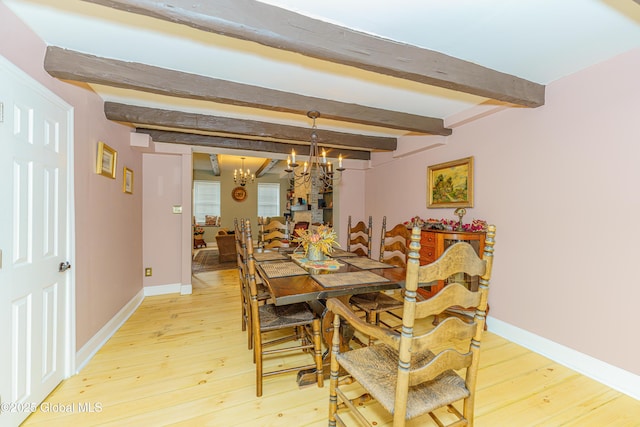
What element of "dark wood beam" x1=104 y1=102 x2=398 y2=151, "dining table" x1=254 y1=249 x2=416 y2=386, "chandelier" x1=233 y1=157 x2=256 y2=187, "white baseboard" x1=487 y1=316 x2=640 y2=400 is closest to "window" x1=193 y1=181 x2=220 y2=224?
"chandelier" x1=233 y1=157 x2=256 y2=187

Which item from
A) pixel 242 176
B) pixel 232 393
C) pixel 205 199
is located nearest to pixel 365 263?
pixel 232 393

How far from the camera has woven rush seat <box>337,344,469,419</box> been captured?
1.12m

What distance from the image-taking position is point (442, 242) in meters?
2.79

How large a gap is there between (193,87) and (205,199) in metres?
7.30

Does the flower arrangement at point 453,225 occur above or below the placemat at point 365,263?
above

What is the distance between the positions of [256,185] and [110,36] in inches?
304

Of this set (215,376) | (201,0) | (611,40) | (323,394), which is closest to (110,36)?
(201,0)

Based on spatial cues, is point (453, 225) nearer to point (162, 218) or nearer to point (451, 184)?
point (451, 184)

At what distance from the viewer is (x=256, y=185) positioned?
9398mm

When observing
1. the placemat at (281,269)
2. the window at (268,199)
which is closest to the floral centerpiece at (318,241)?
the placemat at (281,269)

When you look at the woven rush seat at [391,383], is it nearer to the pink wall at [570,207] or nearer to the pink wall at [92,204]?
the pink wall at [570,207]

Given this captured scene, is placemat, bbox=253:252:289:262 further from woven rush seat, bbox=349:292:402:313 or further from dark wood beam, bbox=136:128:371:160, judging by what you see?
dark wood beam, bbox=136:128:371:160

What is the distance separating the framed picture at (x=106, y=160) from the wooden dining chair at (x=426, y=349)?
245 centimetres

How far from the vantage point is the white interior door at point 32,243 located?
4.65ft
